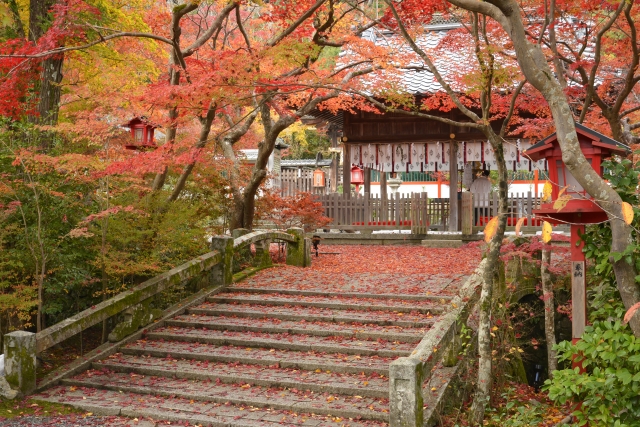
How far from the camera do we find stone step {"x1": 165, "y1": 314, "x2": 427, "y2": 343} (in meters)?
9.17

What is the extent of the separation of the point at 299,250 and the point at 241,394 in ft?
22.5

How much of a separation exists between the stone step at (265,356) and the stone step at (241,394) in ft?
1.95

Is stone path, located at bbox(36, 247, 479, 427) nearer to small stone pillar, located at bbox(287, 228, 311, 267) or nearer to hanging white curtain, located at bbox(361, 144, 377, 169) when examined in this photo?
small stone pillar, located at bbox(287, 228, 311, 267)

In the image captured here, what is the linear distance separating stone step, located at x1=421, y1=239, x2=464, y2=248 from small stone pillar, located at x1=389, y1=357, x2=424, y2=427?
12.4 metres

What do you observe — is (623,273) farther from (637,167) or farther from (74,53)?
(74,53)

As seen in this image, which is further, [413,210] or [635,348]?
[413,210]

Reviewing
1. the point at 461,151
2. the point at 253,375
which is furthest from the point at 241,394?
the point at 461,151

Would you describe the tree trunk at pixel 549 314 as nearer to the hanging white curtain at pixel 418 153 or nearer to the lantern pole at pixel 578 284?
the lantern pole at pixel 578 284

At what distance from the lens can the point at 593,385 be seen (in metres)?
6.27

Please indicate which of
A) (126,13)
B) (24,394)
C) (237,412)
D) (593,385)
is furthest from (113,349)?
(126,13)

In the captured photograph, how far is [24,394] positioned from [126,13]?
8645 millimetres

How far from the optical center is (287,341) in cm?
938

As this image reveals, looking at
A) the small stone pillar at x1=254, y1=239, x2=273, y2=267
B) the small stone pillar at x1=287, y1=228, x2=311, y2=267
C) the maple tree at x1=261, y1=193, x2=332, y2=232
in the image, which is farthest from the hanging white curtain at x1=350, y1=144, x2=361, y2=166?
the small stone pillar at x1=254, y1=239, x2=273, y2=267

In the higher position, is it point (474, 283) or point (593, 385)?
point (474, 283)
